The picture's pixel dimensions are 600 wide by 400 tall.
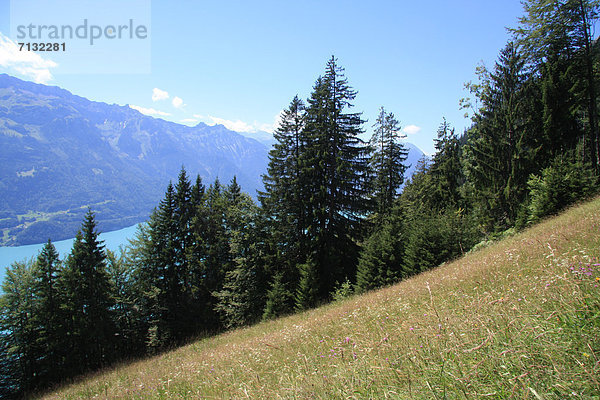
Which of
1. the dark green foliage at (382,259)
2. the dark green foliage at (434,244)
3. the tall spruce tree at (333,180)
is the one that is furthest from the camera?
the tall spruce tree at (333,180)

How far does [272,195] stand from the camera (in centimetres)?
2242

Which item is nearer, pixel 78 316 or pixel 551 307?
pixel 551 307

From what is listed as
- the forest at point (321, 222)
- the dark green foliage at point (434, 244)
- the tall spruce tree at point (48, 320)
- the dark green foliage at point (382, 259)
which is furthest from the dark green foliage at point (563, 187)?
the tall spruce tree at point (48, 320)

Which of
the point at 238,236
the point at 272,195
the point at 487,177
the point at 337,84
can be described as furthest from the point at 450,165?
the point at 238,236

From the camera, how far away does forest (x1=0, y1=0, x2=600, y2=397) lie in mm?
17141

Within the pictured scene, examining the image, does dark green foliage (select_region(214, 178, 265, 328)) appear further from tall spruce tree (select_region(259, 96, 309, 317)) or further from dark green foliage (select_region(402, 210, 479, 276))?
dark green foliage (select_region(402, 210, 479, 276))

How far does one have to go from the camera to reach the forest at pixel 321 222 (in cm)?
1714

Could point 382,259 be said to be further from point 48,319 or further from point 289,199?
point 48,319

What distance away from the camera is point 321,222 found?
2153 centimetres

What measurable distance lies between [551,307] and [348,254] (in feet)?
66.4

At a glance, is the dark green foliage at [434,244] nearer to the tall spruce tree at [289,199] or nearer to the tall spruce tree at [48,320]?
the tall spruce tree at [289,199]

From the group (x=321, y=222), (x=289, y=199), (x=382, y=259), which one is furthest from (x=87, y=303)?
(x=382, y=259)

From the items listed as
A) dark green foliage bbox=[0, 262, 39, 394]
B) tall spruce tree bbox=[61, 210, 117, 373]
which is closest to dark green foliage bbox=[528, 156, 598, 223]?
tall spruce tree bbox=[61, 210, 117, 373]

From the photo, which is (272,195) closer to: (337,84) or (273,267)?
(273,267)
